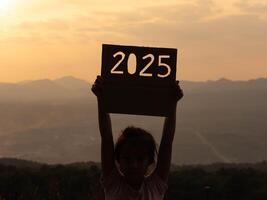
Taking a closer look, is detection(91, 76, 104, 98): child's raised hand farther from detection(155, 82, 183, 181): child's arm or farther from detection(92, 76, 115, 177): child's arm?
detection(155, 82, 183, 181): child's arm

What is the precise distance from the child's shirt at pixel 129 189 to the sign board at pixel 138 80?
39 cm

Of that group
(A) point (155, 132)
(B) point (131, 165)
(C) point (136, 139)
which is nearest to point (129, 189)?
(B) point (131, 165)

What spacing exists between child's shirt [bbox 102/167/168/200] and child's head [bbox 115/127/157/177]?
0.19 feet

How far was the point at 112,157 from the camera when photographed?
3072 mm

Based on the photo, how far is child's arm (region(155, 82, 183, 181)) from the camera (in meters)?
3.15

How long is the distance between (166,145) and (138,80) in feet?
1.34

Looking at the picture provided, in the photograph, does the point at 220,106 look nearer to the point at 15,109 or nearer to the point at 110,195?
the point at 15,109

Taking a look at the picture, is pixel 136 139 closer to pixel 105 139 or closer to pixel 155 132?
pixel 105 139

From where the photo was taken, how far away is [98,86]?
3166 mm

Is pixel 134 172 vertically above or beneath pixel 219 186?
above

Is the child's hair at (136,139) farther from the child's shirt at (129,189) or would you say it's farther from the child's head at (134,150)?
the child's shirt at (129,189)

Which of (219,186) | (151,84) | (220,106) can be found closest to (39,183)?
(219,186)

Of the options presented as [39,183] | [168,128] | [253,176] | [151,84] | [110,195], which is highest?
[151,84]

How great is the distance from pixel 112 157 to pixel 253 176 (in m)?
22.4
